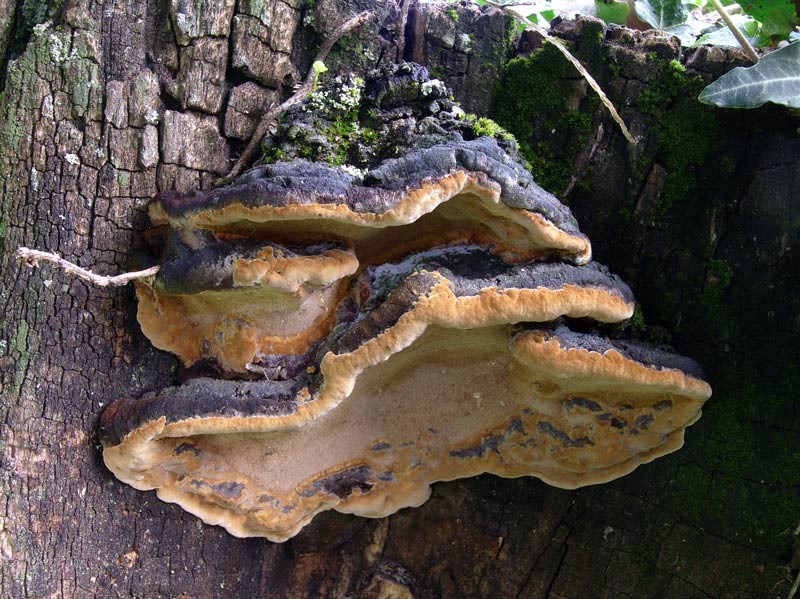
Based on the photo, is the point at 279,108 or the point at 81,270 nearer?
the point at 81,270

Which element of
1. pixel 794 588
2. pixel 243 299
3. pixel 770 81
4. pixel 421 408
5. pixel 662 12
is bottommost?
pixel 794 588

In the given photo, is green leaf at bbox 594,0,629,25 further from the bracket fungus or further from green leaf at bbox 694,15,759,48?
the bracket fungus

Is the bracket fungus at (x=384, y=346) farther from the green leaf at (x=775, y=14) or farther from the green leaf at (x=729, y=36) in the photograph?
the green leaf at (x=775, y=14)

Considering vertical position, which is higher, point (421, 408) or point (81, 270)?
point (81, 270)

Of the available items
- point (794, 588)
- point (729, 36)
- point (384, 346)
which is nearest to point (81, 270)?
point (384, 346)

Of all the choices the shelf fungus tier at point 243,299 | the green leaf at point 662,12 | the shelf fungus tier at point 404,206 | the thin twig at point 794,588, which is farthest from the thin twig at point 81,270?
the thin twig at point 794,588

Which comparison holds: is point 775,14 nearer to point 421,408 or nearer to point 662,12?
point 662,12

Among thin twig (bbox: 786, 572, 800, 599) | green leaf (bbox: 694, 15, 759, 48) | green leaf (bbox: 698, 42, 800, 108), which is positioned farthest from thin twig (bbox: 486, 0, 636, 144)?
thin twig (bbox: 786, 572, 800, 599)
